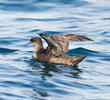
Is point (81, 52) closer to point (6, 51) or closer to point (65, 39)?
point (65, 39)

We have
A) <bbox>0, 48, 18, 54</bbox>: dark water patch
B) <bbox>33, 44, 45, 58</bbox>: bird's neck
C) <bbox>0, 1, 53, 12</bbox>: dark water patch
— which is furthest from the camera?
<bbox>0, 1, 53, 12</bbox>: dark water patch

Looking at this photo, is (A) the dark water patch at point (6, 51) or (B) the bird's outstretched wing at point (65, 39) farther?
(A) the dark water patch at point (6, 51)

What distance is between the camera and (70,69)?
12648 mm

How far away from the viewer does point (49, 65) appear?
43.2ft

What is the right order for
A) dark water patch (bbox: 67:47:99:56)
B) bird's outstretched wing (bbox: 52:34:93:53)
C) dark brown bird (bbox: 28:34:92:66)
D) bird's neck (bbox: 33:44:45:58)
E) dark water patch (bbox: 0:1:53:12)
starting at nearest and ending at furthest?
dark brown bird (bbox: 28:34:92:66)
bird's outstretched wing (bbox: 52:34:93:53)
bird's neck (bbox: 33:44:45:58)
dark water patch (bbox: 67:47:99:56)
dark water patch (bbox: 0:1:53:12)

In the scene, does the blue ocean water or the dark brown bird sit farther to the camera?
the dark brown bird

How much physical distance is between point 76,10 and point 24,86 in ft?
33.6

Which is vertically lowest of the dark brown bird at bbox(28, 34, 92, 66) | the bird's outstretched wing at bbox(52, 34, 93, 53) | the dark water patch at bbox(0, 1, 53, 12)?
the dark brown bird at bbox(28, 34, 92, 66)

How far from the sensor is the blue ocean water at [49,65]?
10664mm

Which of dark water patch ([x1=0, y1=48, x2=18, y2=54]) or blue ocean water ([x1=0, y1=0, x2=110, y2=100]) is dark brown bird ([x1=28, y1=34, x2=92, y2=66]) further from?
dark water patch ([x1=0, y1=48, x2=18, y2=54])

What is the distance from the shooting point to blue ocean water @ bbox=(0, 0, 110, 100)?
10.7 metres

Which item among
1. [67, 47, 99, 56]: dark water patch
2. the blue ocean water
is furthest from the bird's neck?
[67, 47, 99, 56]: dark water patch

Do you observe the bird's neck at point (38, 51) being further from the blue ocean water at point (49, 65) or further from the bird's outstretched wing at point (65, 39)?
the bird's outstretched wing at point (65, 39)

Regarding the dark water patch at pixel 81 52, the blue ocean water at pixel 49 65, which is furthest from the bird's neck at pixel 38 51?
the dark water patch at pixel 81 52
